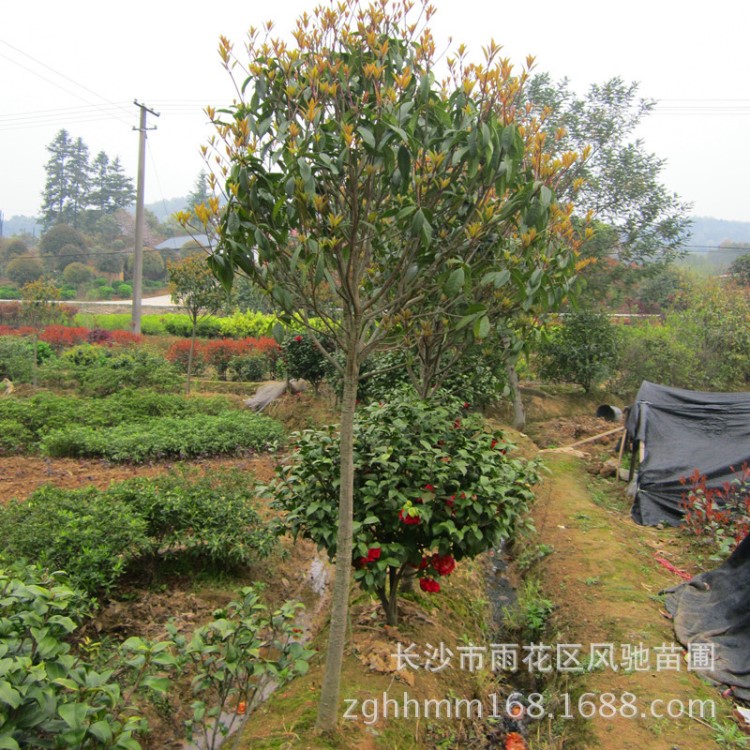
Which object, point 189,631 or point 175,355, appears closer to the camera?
point 189,631

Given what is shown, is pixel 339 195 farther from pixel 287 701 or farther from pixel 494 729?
pixel 494 729

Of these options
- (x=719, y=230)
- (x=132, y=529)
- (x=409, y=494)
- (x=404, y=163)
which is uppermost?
(x=719, y=230)

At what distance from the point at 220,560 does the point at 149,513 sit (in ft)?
2.47

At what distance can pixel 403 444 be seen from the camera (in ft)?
11.6

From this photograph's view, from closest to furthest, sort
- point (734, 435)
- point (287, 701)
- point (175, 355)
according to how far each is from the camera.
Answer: point (287, 701)
point (734, 435)
point (175, 355)

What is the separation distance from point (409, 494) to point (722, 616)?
2993mm

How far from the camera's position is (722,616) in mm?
4469

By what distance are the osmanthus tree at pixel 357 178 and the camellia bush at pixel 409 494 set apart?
0.52 m

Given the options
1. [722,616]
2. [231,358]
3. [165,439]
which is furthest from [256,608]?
[231,358]

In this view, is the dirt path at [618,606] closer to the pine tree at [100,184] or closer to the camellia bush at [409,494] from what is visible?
the camellia bush at [409,494]

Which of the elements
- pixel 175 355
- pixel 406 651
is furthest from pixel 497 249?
pixel 175 355

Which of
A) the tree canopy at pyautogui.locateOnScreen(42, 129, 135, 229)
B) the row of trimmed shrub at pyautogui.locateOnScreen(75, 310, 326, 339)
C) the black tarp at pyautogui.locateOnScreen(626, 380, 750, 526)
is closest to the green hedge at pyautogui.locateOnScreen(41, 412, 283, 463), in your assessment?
the black tarp at pyautogui.locateOnScreen(626, 380, 750, 526)

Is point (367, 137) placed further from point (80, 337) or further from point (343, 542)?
point (80, 337)

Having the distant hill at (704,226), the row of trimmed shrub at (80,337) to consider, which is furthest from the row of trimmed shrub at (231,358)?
the distant hill at (704,226)
